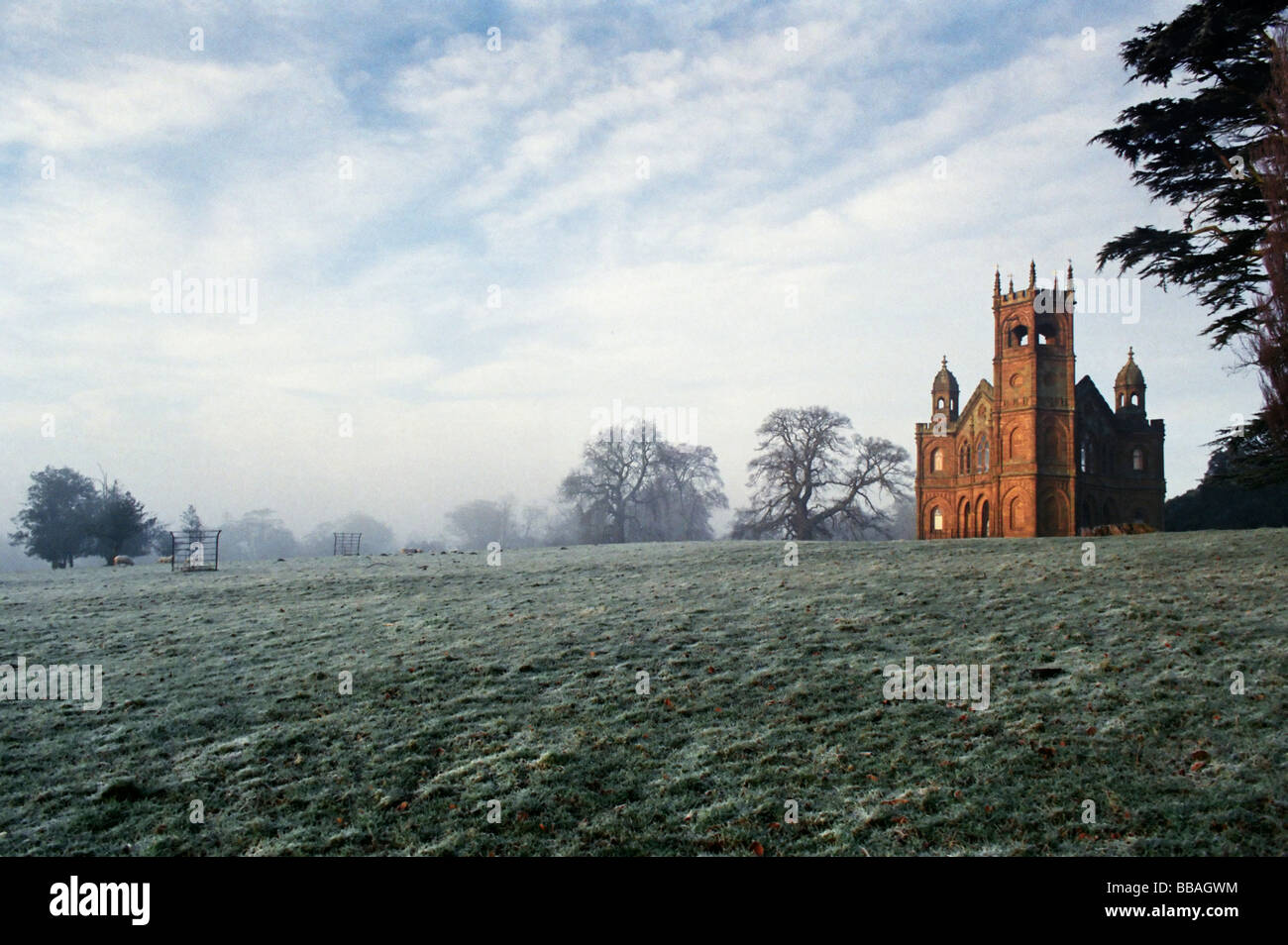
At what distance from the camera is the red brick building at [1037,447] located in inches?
2093

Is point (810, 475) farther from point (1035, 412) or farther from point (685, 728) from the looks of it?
point (685, 728)

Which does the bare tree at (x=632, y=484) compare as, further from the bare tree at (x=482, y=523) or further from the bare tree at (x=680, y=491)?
the bare tree at (x=482, y=523)

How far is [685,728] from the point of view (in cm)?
964

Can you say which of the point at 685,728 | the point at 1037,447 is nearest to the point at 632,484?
the point at 1037,447

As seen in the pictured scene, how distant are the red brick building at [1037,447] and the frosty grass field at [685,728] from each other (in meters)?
37.3

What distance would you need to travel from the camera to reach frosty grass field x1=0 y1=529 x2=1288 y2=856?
24.1 feet

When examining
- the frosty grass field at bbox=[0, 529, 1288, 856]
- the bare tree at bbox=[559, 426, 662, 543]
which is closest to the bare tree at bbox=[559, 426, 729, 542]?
the bare tree at bbox=[559, 426, 662, 543]

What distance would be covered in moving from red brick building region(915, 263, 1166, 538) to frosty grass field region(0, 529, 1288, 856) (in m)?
37.3

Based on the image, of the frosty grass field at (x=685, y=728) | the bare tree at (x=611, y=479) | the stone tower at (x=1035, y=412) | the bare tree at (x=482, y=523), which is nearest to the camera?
the frosty grass field at (x=685, y=728)

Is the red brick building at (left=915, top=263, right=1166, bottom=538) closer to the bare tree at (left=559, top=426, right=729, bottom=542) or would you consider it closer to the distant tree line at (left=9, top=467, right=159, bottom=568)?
the bare tree at (left=559, top=426, right=729, bottom=542)

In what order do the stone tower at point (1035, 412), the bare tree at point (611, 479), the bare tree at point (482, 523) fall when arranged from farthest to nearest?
the bare tree at point (482, 523)
the bare tree at point (611, 479)
the stone tower at point (1035, 412)

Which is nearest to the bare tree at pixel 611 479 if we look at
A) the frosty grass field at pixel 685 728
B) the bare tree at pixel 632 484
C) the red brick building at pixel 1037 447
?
the bare tree at pixel 632 484

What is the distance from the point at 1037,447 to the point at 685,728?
50593mm
